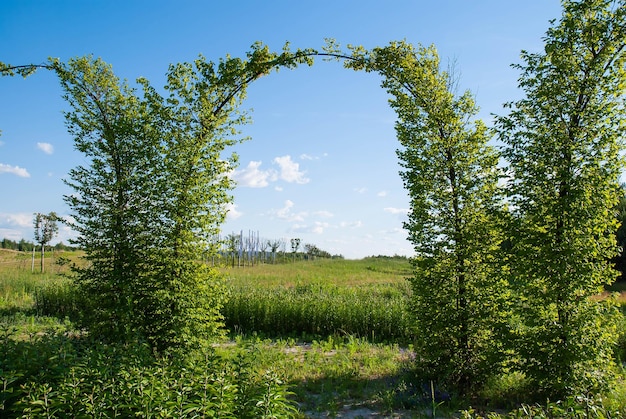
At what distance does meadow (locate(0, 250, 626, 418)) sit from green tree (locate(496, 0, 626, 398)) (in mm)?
692

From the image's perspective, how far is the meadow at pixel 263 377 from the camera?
3.69 meters

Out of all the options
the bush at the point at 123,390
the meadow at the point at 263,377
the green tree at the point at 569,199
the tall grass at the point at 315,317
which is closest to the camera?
the bush at the point at 123,390

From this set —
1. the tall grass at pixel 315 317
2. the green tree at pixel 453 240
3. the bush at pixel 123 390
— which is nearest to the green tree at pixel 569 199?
the green tree at pixel 453 240

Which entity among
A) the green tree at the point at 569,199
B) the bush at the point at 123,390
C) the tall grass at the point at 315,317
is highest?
the green tree at the point at 569,199

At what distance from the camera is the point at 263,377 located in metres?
4.43

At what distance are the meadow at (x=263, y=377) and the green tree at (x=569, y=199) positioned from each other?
692mm

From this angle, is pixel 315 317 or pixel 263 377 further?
pixel 315 317

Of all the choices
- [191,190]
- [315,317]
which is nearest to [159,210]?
[191,190]

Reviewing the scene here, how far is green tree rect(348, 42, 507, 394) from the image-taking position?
568cm

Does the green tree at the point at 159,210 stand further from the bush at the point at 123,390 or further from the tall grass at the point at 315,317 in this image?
the tall grass at the point at 315,317

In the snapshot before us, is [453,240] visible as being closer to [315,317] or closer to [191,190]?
[191,190]

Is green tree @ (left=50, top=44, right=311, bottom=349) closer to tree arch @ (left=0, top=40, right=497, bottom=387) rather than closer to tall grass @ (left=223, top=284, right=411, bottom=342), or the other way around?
tree arch @ (left=0, top=40, right=497, bottom=387)

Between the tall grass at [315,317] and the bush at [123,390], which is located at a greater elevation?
the bush at [123,390]

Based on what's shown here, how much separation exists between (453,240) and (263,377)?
2.97m
